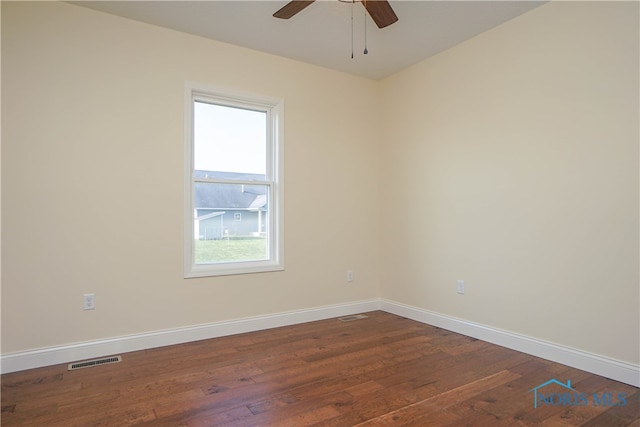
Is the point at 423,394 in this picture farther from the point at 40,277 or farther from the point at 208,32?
the point at 208,32

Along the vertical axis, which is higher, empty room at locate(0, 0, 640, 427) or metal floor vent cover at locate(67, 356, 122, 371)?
empty room at locate(0, 0, 640, 427)

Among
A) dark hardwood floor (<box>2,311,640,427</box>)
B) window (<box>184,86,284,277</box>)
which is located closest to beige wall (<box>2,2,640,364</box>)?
window (<box>184,86,284,277</box>)

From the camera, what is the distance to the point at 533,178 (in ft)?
9.45

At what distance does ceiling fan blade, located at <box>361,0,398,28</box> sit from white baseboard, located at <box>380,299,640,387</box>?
8.38 ft

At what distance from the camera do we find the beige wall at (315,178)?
8.29 feet

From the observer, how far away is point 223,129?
139 inches

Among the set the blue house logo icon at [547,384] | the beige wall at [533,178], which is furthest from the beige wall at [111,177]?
the blue house logo icon at [547,384]

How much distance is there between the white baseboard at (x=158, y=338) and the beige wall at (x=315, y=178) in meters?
0.08

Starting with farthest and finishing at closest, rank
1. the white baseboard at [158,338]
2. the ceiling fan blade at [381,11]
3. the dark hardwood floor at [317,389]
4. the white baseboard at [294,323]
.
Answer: the white baseboard at [158,338]
the white baseboard at [294,323]
the ceiling fan blade at [381,11]
the dark hardwood floor at [317,389]

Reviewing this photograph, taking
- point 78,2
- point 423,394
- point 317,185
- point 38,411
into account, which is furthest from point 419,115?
point 38,411

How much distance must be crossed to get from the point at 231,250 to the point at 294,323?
0.96 meters

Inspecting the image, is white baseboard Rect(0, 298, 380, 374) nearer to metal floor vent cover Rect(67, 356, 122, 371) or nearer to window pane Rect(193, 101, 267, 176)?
metal floor vent cover Rect(67, 356, 122, 371)

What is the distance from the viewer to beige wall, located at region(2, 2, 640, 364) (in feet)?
8.29

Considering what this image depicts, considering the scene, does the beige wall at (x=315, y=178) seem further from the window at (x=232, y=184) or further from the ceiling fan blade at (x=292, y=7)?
the ceiling fan blade at (x=292, y=7)
